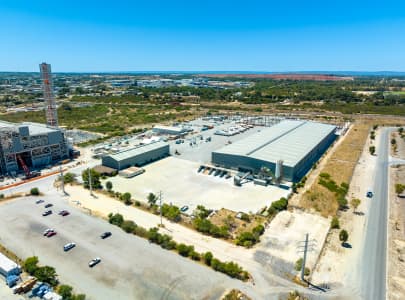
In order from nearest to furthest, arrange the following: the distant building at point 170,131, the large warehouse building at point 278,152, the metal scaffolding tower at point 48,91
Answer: the large warehouse building at point 278,152, the metal scaffolding tower at point 48,91, the distant building at point 170,131

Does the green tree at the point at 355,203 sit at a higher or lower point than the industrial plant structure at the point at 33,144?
lower

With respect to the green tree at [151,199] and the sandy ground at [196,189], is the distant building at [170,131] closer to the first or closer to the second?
the sandy ground at [196,189]

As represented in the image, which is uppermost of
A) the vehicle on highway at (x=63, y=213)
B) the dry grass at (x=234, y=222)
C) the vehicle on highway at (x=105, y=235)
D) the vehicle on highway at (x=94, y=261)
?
the vehicle on highway at (x=63, y=213)

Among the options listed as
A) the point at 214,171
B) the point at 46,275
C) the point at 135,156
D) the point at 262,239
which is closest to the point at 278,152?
the point at 214,171

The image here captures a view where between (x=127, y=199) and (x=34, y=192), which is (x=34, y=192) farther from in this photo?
(x=127, y=199)

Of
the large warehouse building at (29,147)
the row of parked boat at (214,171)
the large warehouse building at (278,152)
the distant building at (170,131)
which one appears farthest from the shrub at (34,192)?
the distant building at (170,131)

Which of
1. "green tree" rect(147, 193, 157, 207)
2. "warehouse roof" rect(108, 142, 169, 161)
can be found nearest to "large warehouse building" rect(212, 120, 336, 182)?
"warehouse roof" rect(108, 142, 169, 161)

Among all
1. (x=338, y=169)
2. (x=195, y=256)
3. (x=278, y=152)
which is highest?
(x=278, y=152)
